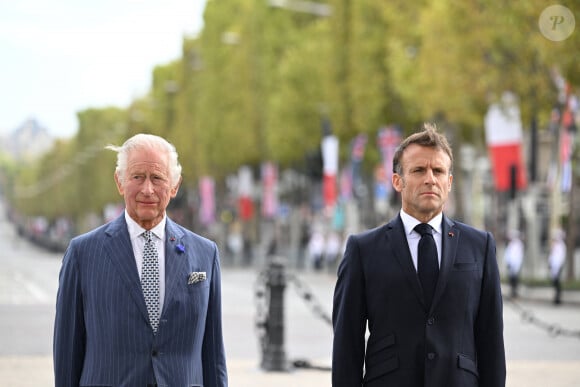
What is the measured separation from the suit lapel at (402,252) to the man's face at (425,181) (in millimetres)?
94

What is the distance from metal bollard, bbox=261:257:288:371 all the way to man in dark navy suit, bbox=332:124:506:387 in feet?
35.3

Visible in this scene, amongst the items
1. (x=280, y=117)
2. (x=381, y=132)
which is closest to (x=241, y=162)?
(x=280, y=117)

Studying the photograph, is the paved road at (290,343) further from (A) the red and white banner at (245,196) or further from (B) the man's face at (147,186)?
(A) the red and white banner at (245,196)

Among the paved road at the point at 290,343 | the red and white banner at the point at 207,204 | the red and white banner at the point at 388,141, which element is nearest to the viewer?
the paved road at the point at 290,343

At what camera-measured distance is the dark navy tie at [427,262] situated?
6098mm

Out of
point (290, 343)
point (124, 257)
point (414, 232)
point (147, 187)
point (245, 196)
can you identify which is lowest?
point (290, 343)

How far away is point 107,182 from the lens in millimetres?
133000

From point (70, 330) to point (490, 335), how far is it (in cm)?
172

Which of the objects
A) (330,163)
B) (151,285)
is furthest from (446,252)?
(330,163)

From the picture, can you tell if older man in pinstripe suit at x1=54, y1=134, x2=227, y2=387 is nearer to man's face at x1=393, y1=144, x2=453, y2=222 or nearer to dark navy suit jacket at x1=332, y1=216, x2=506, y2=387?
dark navy suit jacket at x1=332, y1=216, x2=506, y2=387

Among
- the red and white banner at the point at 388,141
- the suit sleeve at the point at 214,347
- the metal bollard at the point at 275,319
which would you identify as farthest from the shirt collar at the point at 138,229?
the red and white banner at the point at 388,141

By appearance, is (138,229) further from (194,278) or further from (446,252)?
(446,252)

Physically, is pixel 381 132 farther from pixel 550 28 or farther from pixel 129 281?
pixel 129 281

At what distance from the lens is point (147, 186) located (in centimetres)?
→ 597
